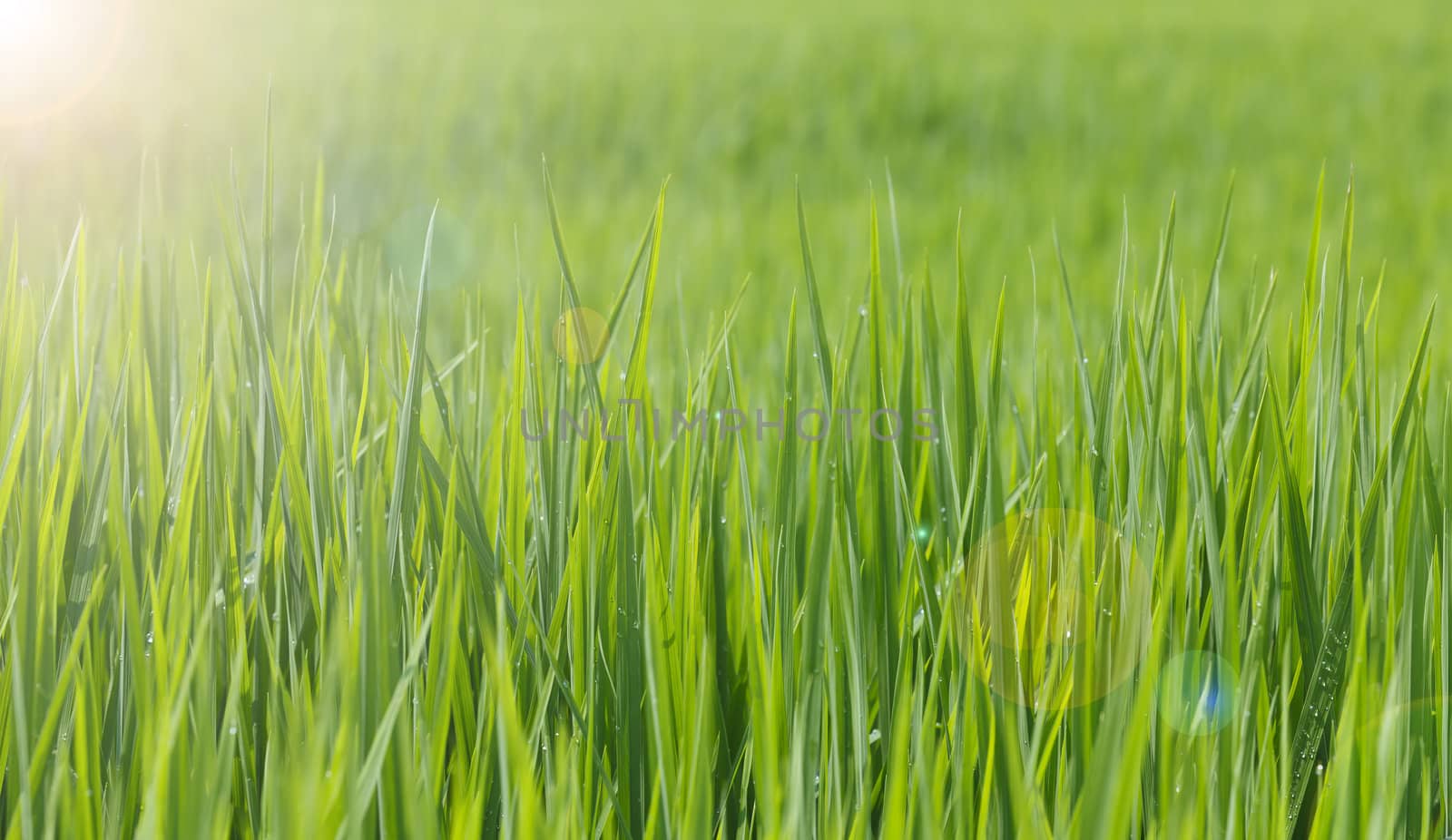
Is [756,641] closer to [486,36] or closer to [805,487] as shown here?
[805,487]

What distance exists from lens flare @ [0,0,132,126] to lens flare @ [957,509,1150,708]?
14.4ft

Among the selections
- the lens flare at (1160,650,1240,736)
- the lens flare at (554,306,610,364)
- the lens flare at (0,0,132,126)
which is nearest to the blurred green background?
the lens flare at (0,0,132,126)

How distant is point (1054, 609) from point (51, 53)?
5.56 m

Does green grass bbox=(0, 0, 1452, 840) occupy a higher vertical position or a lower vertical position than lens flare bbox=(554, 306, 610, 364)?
lower

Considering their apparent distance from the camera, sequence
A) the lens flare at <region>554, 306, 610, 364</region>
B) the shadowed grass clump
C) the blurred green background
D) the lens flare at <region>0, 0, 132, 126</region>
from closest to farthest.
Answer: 1. the shadowed grass clump
2. the lens flare at <region>554, 306, 610, 364</region>
3. the blurred green background
4. the lens flare at <region>0, 0, 132, 126</region>

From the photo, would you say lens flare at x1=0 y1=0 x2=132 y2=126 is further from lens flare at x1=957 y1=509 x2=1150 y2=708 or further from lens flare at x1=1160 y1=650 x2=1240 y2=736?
lens flare at x1=1160 y1=650 x2=1240 y2=736

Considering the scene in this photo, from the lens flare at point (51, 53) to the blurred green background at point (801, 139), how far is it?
8 cm

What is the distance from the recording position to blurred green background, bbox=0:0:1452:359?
270 centimetres

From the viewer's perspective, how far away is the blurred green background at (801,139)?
2701mm

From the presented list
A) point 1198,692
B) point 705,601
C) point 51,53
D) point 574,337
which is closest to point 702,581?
point 705,601

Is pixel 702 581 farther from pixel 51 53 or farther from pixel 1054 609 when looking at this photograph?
pixel 51 53

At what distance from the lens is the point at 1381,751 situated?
1.47 ft

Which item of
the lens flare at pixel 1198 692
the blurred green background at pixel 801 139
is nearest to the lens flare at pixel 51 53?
the blurred green background at pixel 801 139

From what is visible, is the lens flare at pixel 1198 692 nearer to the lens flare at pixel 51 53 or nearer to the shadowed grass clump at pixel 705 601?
the shadowed grass clump at pixel 705 601
